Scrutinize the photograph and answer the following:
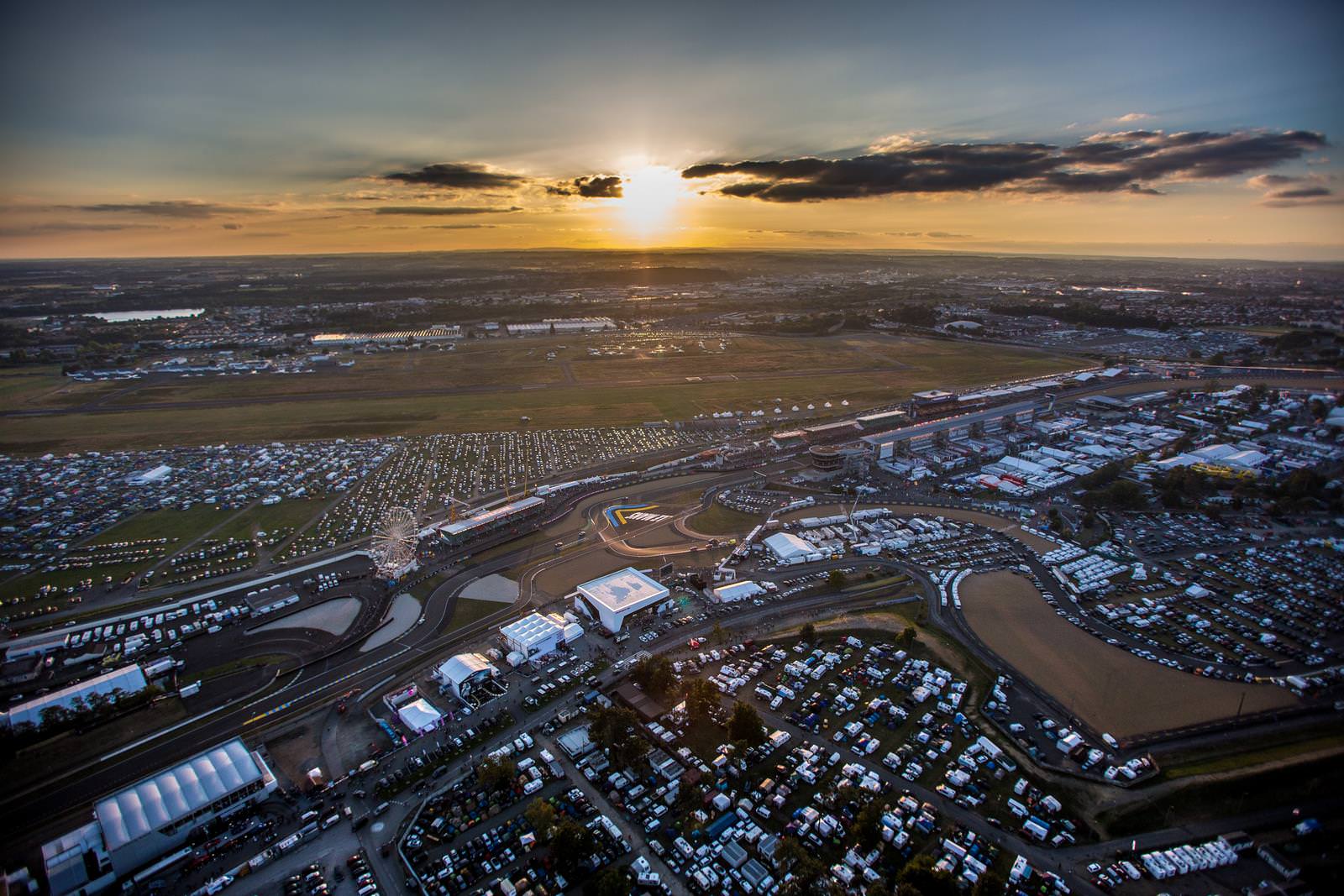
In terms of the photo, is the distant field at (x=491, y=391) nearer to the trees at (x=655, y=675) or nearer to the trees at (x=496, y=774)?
the trees at (x=655, y=675)

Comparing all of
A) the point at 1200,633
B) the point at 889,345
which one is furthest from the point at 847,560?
the point at 889,345

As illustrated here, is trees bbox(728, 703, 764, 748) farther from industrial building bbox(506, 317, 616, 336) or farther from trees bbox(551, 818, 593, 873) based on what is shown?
industrial building bbox(506, 317, 616, 336)

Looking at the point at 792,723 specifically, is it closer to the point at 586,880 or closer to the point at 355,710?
the point at 586,880

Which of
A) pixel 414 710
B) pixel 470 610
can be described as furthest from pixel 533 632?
pixel 414 710

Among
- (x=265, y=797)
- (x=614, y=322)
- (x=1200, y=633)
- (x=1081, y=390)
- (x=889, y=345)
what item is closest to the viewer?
(x=265, y=797)

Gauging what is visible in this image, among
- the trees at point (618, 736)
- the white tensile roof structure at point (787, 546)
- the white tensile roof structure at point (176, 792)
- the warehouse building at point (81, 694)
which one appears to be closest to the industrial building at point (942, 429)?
the white tensile roof structure at point (787, 546)
